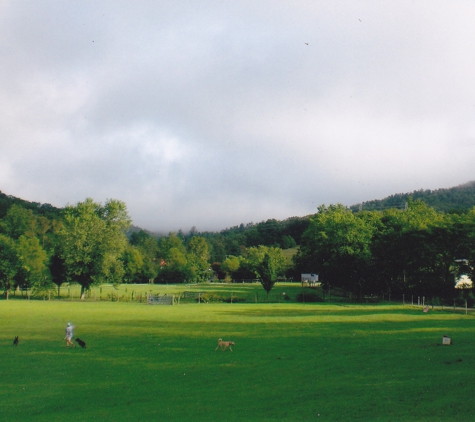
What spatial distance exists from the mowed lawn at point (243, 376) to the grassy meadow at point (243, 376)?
0.13 ft

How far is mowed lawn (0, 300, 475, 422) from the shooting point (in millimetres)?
12391

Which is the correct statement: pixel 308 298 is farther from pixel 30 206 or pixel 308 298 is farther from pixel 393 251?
pixel 30 206

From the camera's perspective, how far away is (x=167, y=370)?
17688mm

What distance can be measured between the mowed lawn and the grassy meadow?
4cm

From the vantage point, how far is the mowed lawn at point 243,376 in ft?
40.7

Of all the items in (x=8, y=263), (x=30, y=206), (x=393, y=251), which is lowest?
(x=8, y=263)

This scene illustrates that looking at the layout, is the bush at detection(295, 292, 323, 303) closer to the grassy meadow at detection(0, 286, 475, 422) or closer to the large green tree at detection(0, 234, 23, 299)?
the grassy meadow at detection(0, 286, 475, 422)

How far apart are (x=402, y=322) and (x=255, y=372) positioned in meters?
21.9

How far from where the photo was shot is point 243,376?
16594 mm

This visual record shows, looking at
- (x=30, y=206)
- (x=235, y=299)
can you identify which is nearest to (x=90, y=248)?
(x=235, y=299)

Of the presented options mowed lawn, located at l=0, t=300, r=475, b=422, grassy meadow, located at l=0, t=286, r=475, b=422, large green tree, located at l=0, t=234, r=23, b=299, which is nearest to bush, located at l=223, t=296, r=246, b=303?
large green tree, located at l=0, t=234, r=23, b=299

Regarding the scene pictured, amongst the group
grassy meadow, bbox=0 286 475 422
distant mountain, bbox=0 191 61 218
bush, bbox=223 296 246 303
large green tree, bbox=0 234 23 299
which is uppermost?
distant mountain, bbox=0 191 61 218

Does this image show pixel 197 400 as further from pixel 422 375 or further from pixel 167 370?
pixel 422 375

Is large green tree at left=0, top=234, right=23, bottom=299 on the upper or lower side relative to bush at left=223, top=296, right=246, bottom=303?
upper
